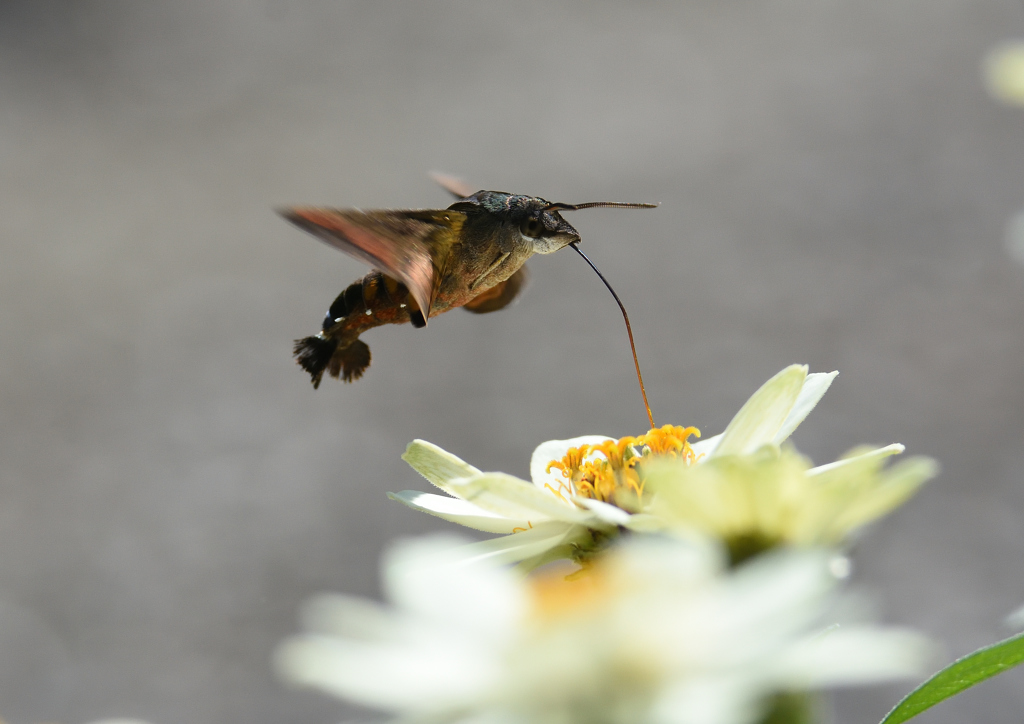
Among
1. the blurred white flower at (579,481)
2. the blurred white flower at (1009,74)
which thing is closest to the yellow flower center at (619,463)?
the blurred white flower at (579,481)

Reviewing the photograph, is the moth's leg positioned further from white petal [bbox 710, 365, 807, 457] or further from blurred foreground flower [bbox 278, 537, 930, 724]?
blurred foreground flower [bbox 278, 537, 930, 724]

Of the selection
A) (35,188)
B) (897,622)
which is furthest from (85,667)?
(35,188)

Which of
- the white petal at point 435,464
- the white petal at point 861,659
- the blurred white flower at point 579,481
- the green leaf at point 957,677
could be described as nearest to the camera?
the white petal at point 861,659

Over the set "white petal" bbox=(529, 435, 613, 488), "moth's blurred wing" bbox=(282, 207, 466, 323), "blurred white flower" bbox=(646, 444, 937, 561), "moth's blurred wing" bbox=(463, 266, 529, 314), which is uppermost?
"moth's blurred wing" bbox=(463, 266, 529, 314)

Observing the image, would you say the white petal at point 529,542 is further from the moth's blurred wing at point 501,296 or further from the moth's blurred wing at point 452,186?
the moth's blurred wing at point 452,186

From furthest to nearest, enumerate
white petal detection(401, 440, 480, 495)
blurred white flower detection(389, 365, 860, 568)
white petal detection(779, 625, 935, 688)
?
white petal detection(401, 440, 480, 495)
blurred white flower detection(389, 365, 860, 568)
white petal detection(779, 625, 935, 688)

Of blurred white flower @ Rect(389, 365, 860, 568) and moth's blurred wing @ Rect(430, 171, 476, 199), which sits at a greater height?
moth's blurred wing @ Rect(430, 171, 476, 199)

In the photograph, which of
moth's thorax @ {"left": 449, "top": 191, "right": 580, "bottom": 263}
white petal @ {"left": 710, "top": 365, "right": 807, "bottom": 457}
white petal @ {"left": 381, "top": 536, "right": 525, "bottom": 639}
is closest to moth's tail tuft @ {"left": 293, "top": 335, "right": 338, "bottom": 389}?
moth's thorax @ {"left": 449, "top": 191, "right": 580, "bottom": 263}

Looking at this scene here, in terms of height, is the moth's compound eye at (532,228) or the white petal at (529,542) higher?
the moth's compound eye at (532,228)

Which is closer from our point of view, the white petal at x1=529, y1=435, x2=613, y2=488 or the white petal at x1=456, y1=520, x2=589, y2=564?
the white petal at x1=456, y1=520, x2=589, y2=564
